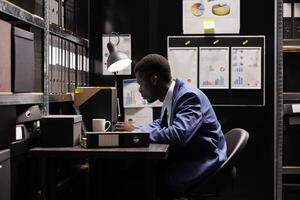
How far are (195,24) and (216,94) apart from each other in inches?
23.1

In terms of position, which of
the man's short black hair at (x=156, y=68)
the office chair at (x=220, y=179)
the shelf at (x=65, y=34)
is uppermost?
the shelf at (x=65, y=34)

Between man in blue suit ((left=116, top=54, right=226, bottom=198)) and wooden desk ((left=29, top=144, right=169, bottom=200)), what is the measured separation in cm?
20

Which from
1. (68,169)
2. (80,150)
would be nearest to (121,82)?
(68,169)

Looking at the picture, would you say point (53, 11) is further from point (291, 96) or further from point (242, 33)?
point (291, 96)

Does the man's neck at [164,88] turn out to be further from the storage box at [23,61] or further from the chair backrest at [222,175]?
the storage box at [23,61]

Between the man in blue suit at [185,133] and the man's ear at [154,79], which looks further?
the man's ear at [154,79]

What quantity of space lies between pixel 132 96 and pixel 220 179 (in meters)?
1.49

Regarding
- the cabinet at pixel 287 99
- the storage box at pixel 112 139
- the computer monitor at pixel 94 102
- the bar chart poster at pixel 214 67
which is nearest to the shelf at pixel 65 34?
the computer monitor at pixel 94 102

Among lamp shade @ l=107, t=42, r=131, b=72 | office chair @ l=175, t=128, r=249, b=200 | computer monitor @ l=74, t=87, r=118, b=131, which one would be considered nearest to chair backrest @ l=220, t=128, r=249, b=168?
office chair @ l=175, t=128, r=249, b=200

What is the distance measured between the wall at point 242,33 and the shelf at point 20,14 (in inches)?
54.0

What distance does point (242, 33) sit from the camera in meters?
3.67

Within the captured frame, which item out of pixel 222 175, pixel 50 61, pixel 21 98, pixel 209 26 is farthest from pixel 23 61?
pixel 209 26

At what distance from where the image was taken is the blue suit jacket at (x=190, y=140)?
7.68ft

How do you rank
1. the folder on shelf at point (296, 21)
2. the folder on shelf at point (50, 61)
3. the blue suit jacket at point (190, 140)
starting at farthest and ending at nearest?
the folder on shelf at point (296, 21), the folder on shelf at point (50, 61), the blue suit jacket at point (190, 140)
